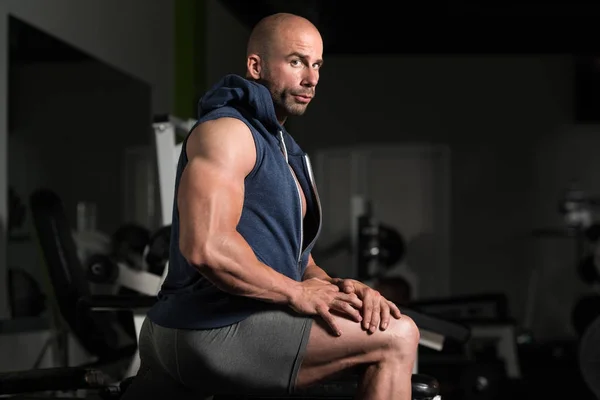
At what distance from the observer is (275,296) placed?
1.43 meters

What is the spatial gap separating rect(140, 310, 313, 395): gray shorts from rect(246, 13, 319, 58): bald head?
47cm

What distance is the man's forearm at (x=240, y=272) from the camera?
1373mm

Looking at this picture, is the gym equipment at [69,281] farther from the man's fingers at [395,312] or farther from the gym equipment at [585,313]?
the gym equipment at [585,313]

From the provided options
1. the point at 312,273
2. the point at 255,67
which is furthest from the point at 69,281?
the point at 255,67

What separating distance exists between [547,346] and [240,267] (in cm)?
658

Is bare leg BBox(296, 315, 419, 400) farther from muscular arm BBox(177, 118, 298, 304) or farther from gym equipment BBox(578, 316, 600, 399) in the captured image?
gym equipment BBox(578, 316, 600, 399)

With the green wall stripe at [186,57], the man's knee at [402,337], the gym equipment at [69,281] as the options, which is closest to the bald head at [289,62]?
the man's knee at [402,337]

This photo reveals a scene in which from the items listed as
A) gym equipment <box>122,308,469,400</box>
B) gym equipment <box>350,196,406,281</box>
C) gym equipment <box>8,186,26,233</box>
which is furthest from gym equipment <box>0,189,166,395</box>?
gym equipment <box>350,196,406,281</box>

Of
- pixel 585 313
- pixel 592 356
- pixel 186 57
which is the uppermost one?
pixel 186 57

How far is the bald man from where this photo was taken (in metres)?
1.38

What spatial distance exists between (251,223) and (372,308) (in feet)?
0.76

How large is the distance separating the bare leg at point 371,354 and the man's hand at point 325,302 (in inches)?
0.5

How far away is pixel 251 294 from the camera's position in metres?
1.42

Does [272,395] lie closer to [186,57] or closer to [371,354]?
[371,354]
